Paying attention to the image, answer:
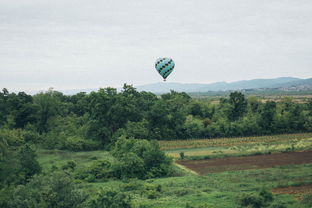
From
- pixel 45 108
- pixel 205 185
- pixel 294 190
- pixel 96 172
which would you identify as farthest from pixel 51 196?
pixel 45 108

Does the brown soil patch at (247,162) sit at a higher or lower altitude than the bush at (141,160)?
lower

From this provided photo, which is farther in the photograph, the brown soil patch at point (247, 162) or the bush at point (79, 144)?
the bush at point (79, 144)

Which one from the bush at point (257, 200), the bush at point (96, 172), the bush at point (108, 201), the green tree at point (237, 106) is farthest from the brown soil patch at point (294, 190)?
the green tree at point (237, 106)

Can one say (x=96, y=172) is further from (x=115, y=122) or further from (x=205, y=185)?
(x=115, y=122)

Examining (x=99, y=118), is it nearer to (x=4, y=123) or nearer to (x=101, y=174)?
(x=4, y=123)

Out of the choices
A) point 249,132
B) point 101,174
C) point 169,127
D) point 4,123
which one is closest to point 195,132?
point 169,127

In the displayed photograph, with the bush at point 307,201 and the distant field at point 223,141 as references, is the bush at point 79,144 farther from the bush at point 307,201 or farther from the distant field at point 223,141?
the bush at point 307,201
